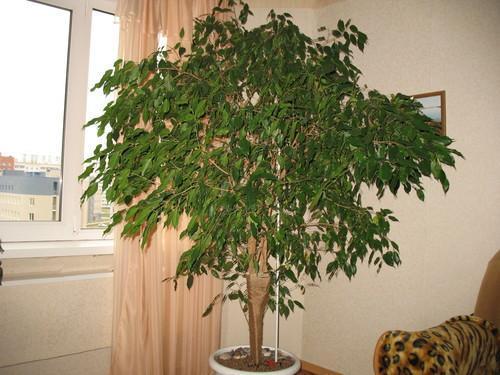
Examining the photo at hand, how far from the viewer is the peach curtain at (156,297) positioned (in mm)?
2209

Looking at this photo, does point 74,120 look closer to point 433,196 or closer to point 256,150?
point 256,150

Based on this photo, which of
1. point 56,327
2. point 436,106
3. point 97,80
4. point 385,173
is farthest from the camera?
point 97,80

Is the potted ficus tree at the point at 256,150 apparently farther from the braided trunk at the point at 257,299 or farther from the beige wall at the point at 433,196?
the beige wall at the point at 433,196

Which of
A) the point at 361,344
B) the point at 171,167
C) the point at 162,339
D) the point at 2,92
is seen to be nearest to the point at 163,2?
the point at 2,92

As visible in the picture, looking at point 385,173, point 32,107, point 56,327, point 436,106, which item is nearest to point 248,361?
point 385,173

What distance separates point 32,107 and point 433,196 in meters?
2.27

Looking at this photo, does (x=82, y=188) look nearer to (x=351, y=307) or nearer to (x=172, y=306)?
(x=172, y=306)

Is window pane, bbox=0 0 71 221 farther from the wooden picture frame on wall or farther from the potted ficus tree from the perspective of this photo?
the wooden picture frame on wall

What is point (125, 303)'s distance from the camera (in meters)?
2.20

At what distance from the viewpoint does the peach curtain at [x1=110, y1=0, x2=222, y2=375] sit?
7.25 ft

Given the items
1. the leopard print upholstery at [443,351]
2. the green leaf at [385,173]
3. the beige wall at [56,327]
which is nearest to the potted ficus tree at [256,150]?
the green leaf at [385,173]

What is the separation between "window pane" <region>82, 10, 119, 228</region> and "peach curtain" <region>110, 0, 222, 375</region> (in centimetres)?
33

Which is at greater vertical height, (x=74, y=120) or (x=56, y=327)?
(x=74, y=120)

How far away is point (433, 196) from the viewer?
2.32m
